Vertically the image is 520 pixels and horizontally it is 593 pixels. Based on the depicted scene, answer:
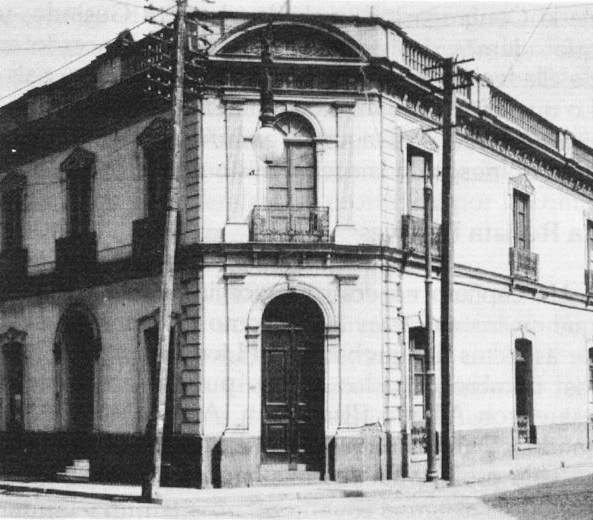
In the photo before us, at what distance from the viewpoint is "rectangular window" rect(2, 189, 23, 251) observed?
23234mm

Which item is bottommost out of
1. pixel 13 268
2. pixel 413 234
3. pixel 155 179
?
pixel 13 268

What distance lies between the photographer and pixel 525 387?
2377 centimetres

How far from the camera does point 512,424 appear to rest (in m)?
22.3

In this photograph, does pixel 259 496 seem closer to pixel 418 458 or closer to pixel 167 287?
pixel 167 287

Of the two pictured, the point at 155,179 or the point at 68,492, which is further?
the point at 155,179

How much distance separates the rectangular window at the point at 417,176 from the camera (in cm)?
1923

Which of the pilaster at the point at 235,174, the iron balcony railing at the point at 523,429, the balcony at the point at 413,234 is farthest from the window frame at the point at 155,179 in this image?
the iron balcony railing at the point at 523,429

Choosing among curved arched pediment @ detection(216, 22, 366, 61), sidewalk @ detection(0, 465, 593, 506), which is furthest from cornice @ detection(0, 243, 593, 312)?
sidewalk @ detection(0, 465, 593, 506)

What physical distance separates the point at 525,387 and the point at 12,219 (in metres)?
14.1

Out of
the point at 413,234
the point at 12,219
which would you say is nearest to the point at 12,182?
the point at 12,219

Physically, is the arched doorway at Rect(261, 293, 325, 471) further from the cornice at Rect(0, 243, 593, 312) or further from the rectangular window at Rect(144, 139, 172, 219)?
the rectangular window at Rect(144, 139, 172, 219)

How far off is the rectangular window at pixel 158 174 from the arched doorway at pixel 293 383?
3.29 m

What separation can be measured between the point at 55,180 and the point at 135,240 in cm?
402

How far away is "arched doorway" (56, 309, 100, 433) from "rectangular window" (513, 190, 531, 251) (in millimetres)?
11001
